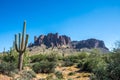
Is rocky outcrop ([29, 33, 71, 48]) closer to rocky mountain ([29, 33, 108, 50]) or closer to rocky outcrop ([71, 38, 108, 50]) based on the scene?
rocky mountain ([29, 33, 108, 50])

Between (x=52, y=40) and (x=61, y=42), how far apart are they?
27.5 feet

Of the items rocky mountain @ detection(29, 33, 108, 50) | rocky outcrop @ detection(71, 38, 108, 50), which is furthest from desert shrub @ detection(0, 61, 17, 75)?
rocky outcrop @ detection(71, 38, 108, 50)

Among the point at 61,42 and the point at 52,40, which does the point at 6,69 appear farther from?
the point at 61,42

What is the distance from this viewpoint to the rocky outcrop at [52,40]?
553ft

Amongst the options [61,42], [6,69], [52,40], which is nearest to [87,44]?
[61,42]

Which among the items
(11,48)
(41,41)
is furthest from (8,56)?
(41,41)

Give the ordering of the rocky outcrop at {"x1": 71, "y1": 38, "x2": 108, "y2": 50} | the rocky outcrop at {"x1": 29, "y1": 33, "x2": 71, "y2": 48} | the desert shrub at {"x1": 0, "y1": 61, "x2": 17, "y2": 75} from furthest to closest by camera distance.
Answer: the rocky outcrop at {"x1": 71, "y1": 38, "x2": 108, "y2": 50}, the rocky outcrop at {"x1": 29, "y1": 33, "x2": 71, "y2": 48}, the desert shrub at {"x1": 0, "y1": 61, "x2": 17, "y2": 75}

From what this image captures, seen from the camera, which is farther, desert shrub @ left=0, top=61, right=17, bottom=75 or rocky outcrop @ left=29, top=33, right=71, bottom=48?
rocky outcrop @ left=29, top=33, right=71, bottom=48

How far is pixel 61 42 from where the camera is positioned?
17588 centimetres

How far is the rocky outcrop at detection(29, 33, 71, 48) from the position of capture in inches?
6639

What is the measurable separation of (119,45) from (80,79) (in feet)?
39.3

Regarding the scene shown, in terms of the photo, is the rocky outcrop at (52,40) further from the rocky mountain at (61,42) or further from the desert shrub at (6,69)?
the desert shrub at (6,69)

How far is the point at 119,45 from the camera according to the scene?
14086 millimetres

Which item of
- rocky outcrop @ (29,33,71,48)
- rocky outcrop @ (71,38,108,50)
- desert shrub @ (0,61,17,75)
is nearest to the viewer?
desert shrub @ (0,61,17,75)
